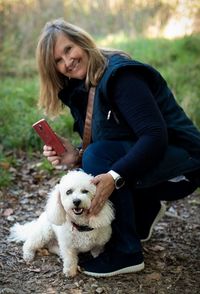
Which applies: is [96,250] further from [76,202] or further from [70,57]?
[70,57]

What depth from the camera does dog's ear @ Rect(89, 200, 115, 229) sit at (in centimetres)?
278

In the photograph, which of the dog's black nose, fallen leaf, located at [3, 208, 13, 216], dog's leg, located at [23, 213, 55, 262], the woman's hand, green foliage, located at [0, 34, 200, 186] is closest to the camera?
the dog's black nose

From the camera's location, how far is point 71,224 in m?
2.90

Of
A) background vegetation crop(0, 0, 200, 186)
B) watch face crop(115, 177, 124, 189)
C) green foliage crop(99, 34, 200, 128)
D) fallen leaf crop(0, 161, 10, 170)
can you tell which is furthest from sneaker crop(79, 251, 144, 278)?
green foliage crop(99, 34, 200, 128)

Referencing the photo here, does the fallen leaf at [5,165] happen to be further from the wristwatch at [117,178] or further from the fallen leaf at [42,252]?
the wristwatch at [117,178]

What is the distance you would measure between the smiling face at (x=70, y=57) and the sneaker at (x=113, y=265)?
1.16 metres

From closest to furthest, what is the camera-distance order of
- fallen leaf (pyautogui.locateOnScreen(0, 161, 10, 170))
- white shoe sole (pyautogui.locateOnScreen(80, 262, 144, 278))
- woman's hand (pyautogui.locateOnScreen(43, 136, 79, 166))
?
white shoe sole (pyautogui.locateOnScreen(80, 262, 144, 278)), woman's hand (pyautogui.locateOnScreen(43, 136, 79, 166)), fallen leaf (pyautogui.locateOnScreen(0, 161, 10, 170))

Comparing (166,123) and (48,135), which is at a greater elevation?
(166,123)

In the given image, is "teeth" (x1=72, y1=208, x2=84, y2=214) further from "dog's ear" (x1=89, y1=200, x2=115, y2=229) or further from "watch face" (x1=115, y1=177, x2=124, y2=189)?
"watch face" (x1=115, y1=177, x2=124, y2=189)

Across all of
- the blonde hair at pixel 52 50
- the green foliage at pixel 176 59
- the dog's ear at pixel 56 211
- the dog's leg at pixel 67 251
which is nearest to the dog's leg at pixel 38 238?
the dog's leg at pixel 67 251

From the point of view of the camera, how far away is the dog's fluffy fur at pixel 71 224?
2.74 meters

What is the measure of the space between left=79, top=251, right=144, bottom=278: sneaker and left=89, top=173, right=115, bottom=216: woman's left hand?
14.7 inches

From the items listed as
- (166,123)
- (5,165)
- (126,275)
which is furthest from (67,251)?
(5,165)

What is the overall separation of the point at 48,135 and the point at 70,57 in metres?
0.53
